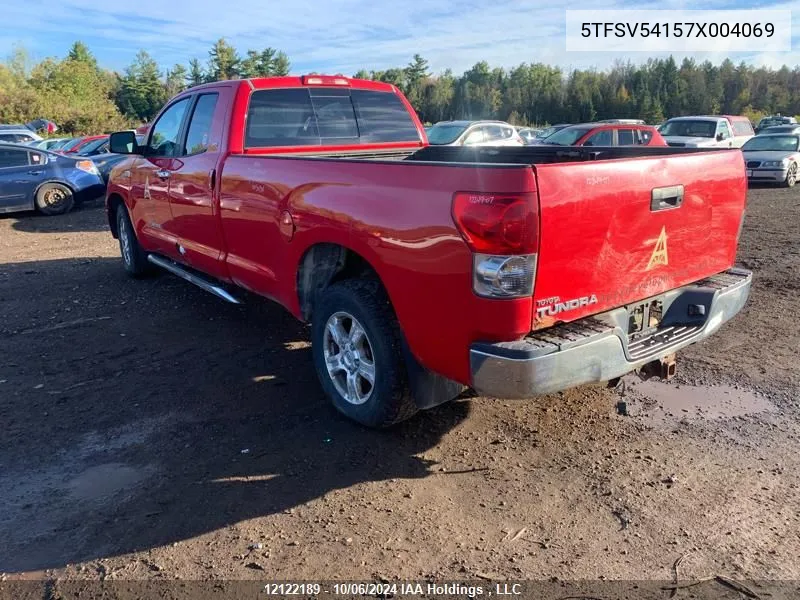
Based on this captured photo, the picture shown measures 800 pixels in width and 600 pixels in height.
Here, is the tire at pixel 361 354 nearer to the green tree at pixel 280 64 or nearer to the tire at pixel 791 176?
the tire at pixel 791 176

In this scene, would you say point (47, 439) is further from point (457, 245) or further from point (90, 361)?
point (457, 245)

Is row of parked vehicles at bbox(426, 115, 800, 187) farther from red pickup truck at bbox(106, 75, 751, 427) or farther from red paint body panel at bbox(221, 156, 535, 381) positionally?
red paint body panel at bbox(221, 156, 535, 381)

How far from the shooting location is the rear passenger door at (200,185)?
16.6ft

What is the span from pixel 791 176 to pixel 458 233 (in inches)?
700

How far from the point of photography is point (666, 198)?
3.28 metres

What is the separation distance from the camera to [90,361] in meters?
5.18

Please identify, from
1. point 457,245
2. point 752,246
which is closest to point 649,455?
point 457,245

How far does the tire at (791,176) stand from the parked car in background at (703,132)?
188 centimetres

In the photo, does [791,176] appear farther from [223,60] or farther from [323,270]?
[223,60]

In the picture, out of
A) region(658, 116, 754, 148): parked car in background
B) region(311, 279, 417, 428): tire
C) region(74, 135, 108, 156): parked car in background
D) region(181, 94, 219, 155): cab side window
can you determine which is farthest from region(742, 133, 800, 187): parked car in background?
region(74, 135, 108, 156): parked car in background

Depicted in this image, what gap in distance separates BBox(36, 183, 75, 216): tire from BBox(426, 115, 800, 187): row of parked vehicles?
8.36 m

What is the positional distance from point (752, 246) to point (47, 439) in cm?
866

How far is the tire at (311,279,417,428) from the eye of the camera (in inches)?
138

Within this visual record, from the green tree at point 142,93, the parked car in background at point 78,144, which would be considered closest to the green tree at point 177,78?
the green tree at point 142,93
